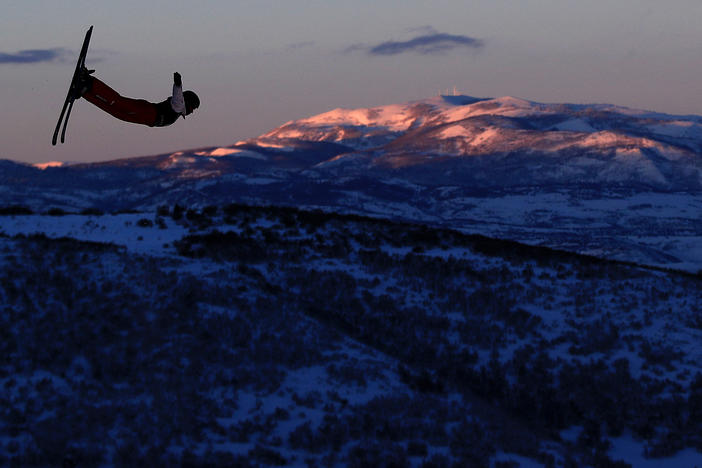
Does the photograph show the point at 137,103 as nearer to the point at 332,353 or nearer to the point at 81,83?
the point at 81,83

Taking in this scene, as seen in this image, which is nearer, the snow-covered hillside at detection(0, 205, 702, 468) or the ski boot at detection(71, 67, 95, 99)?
the ski boot at detection(71, 67, 95, 99)

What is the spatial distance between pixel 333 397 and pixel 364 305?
8.77 meters

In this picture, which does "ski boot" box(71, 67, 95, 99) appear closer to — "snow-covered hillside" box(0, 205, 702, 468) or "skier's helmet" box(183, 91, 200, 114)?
"skier's helmet" box(183, 91, 200, 114)

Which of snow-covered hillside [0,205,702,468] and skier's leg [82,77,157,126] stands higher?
skier's leg [82,77,157,126]

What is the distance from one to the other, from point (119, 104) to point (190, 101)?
49.7 inches

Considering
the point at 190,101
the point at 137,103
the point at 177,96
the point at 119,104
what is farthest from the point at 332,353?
the point at 119,104

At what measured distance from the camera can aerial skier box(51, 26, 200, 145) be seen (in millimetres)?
13820

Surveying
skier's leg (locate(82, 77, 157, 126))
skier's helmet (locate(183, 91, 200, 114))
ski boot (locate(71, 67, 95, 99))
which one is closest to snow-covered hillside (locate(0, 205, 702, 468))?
skier's helmet (locate(183, 91, 200, 114))

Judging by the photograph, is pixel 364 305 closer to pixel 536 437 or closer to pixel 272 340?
pixel 272 340

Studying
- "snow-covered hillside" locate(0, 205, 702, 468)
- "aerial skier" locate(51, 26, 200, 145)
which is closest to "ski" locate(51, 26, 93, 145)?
"aerial skier" locate(51, 26, 200, 145)

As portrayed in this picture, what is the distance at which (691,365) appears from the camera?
32.8 m

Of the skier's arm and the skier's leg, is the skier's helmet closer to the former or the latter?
the skier's arm

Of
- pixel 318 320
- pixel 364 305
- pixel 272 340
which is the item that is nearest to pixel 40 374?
pixel 272 340

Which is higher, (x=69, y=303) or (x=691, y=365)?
(x=69, y=303)
